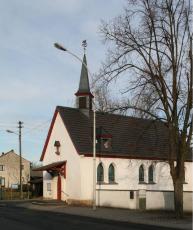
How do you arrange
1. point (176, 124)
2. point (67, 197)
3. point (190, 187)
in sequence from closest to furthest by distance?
point (176, 124) < point (67, 197) < point (190, 187)

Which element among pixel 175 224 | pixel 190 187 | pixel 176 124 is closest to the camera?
pixel 175 224

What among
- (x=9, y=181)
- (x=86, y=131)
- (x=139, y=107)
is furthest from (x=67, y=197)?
(x=9, y=181)

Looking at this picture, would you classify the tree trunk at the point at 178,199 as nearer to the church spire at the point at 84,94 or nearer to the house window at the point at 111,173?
the house window at the point at 111,173

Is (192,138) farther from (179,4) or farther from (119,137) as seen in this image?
(119,137)

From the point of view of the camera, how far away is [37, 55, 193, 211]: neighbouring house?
39.3 meters

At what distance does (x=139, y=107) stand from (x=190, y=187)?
2433cm

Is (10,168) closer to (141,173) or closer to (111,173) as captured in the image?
(141,173)

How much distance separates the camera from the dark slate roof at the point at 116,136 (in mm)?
40656

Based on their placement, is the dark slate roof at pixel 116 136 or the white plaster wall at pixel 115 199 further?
the dark slate roof at pixel 116 136

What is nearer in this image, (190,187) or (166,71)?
(166,71)

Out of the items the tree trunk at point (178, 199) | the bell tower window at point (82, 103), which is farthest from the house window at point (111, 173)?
the tree trunk at point (178, 199)

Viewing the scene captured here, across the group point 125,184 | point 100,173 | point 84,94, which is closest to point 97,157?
point 100,173

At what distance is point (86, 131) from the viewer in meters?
41.8

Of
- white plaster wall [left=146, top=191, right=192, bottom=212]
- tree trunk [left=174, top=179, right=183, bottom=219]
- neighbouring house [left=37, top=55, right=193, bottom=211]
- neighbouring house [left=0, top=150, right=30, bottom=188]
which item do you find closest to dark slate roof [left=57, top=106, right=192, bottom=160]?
neighbouring house [left=37, top=55, right=193, bottom=211]
